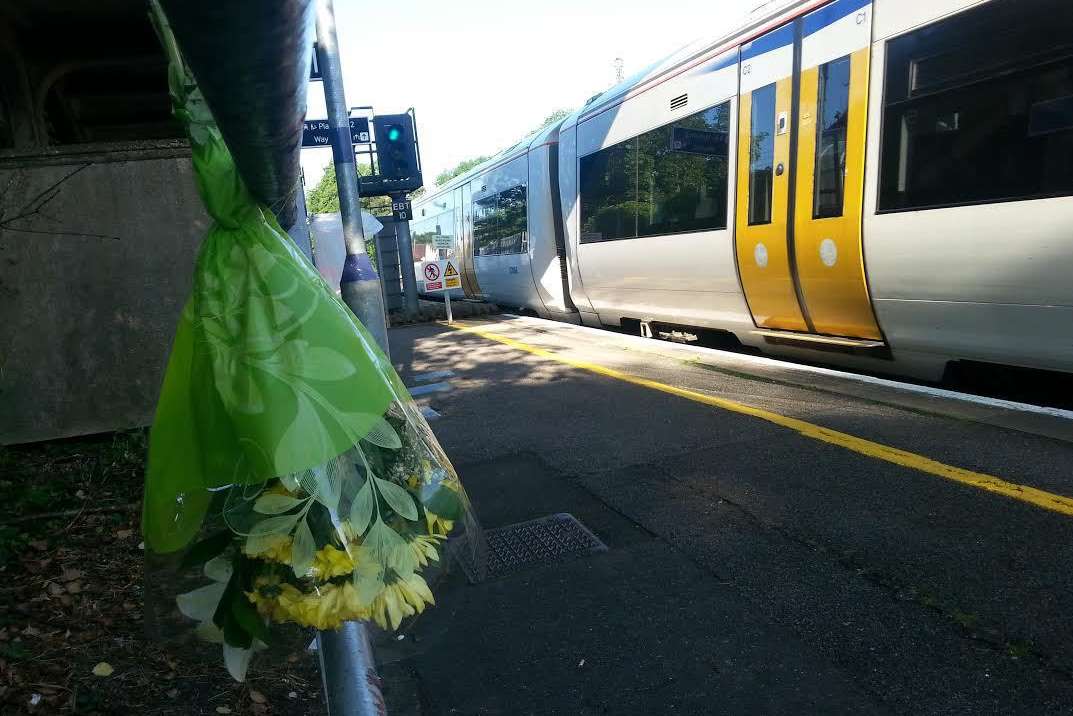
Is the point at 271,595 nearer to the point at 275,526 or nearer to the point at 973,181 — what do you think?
the point at 275,526

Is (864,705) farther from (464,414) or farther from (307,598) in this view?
(464,414)

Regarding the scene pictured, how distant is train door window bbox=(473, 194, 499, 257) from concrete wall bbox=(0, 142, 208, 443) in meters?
9.92

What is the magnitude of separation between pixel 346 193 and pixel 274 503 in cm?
495

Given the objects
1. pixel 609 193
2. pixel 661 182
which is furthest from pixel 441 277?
pixel 661 182

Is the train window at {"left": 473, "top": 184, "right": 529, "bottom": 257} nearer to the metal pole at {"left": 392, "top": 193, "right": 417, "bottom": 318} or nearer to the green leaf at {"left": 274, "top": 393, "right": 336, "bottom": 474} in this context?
the metal pole at {"left": 392, "top": 193, "right": 417, "bottom": 318}

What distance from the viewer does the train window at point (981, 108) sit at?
434cm

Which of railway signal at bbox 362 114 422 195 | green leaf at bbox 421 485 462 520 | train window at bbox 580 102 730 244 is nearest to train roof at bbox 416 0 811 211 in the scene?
train window at bbox 580 102 730 244

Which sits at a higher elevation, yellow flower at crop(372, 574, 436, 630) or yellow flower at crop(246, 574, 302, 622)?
yellow flower at crop(246, 574, 302, 622)

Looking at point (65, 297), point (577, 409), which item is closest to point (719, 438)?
point (577, 409)

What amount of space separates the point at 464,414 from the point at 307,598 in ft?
16.9

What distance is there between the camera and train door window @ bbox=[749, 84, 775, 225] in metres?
6.56

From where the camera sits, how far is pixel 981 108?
4.82 m

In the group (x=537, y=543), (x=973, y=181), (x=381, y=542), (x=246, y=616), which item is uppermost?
(x=973, y=181)

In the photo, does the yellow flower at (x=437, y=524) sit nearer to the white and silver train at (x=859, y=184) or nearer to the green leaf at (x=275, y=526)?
the green leaf at (x=275, y=526)
